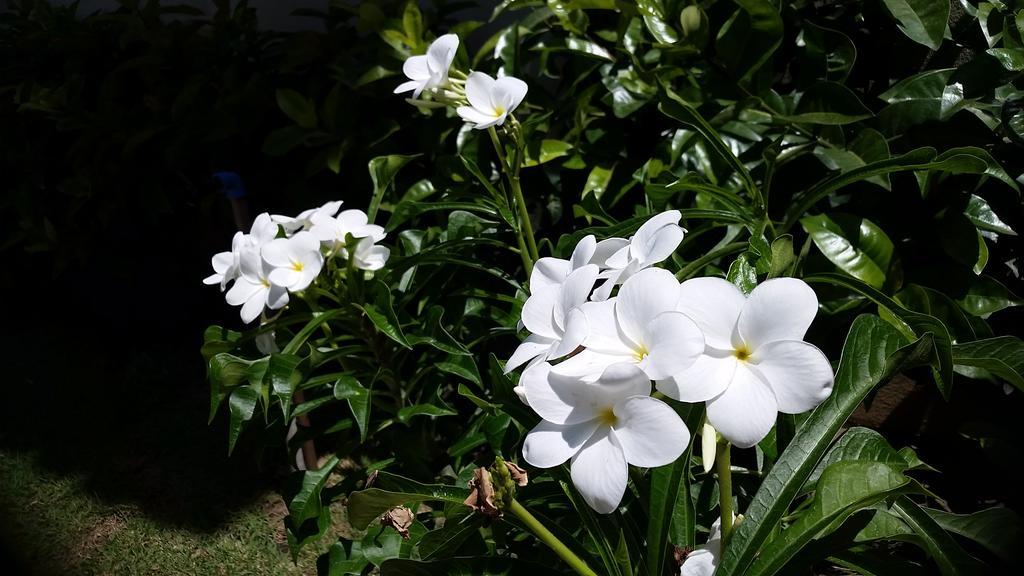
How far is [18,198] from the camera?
3.48 metres

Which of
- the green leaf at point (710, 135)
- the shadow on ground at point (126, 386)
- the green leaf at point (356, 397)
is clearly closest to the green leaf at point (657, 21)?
the green leaf at point (710, 135)

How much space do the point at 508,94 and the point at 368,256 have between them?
0.49 meters

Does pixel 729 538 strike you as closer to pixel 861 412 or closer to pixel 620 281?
pixel 620 281

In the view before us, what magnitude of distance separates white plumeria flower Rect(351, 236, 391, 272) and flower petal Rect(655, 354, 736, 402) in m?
1.00

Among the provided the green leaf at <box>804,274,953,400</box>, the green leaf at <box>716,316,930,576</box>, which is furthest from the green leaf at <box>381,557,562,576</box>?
the green leaf at <box>804,274,953,400</box>

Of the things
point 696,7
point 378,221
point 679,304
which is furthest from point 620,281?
point 378,221

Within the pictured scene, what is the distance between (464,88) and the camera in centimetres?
159

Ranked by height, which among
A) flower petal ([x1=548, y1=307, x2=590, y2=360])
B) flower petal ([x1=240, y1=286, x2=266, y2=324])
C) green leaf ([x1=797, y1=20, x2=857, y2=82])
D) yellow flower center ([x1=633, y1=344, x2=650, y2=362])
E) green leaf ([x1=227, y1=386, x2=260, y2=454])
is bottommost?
green leaf ([x1=227, y1=386, x2=260, y2=454])

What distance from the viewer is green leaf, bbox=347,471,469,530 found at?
102cm

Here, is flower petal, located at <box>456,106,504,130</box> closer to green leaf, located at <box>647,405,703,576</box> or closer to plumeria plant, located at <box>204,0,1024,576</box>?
plumeria plant, located at <box>204,0,1024,576</box>

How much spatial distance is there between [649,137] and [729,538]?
1.45 meters

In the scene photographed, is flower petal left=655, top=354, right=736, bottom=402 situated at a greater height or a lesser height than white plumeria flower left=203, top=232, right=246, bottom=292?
→ greater

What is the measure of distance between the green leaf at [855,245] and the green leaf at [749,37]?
16.7 inches

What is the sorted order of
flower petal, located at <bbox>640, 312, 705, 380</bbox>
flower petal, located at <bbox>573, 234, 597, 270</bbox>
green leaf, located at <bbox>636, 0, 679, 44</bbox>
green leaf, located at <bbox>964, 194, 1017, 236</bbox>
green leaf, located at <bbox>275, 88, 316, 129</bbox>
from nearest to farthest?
flower petal, located at <bbox>640, 312, 705, 380</bbox>, flower petal, located at <bbox>573, 234, 597, 270</bbox>, green leaf, located at <bbox>964, 194, 1017, 236</bbox>, green leaf, located at <bbox>636, 0, 679, 44</bbox>, green leaf, located at <bbox>275, 88, 316, 129</bbox>
